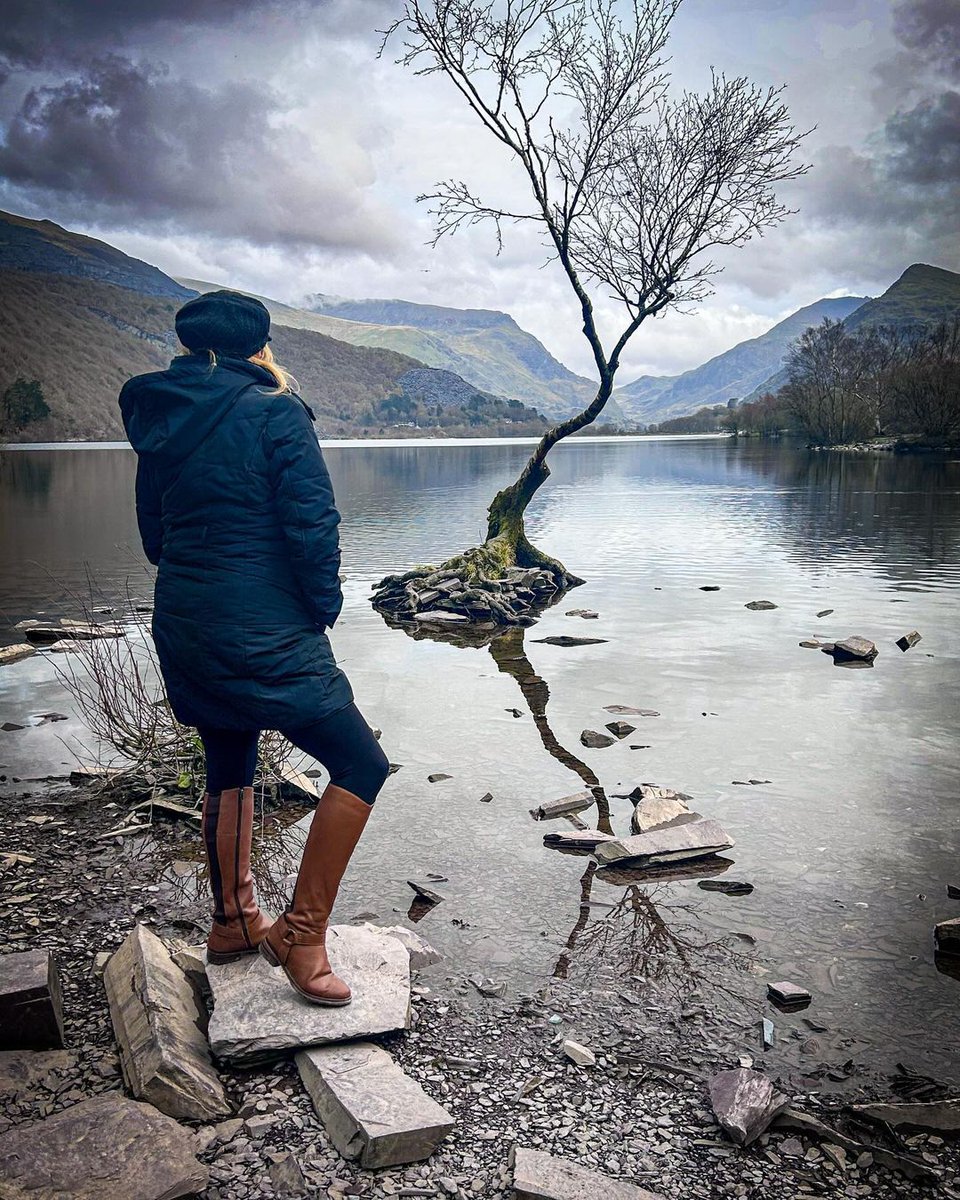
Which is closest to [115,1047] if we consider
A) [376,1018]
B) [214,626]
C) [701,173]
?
[376,1018]

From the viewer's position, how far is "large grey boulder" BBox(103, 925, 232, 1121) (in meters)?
3.26

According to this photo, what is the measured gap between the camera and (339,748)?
3689 mm

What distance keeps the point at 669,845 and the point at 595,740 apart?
2.59 m

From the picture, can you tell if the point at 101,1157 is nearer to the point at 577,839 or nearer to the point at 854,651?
the point at 577,839

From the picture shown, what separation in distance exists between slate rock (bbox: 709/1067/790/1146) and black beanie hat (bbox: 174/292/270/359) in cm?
341

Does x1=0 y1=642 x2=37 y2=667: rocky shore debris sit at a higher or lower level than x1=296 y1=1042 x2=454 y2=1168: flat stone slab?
lower

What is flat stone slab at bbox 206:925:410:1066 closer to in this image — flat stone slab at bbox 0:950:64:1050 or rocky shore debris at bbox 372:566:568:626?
flat stone slab at bbox 0:950:64:1050

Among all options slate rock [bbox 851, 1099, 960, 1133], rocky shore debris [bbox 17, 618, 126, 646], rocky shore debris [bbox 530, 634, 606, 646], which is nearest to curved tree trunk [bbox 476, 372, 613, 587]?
rocky shore debris [bbox 530, 634, 606, 646]

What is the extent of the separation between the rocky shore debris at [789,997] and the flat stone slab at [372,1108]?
1.80m

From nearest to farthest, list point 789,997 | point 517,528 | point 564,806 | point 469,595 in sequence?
point 789,997, point 564,806, point 469,595, point 517,528

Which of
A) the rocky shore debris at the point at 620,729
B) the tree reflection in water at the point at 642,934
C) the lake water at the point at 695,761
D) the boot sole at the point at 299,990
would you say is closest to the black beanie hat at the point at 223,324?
the boot sole at the point at 299,990

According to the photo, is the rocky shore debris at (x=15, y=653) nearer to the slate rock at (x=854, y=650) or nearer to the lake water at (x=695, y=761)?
the lake water at (x=695, y=761)

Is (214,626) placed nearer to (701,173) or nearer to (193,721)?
(193,721)

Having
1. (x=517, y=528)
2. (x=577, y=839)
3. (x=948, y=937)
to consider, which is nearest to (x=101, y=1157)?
(x=577, y=839)
